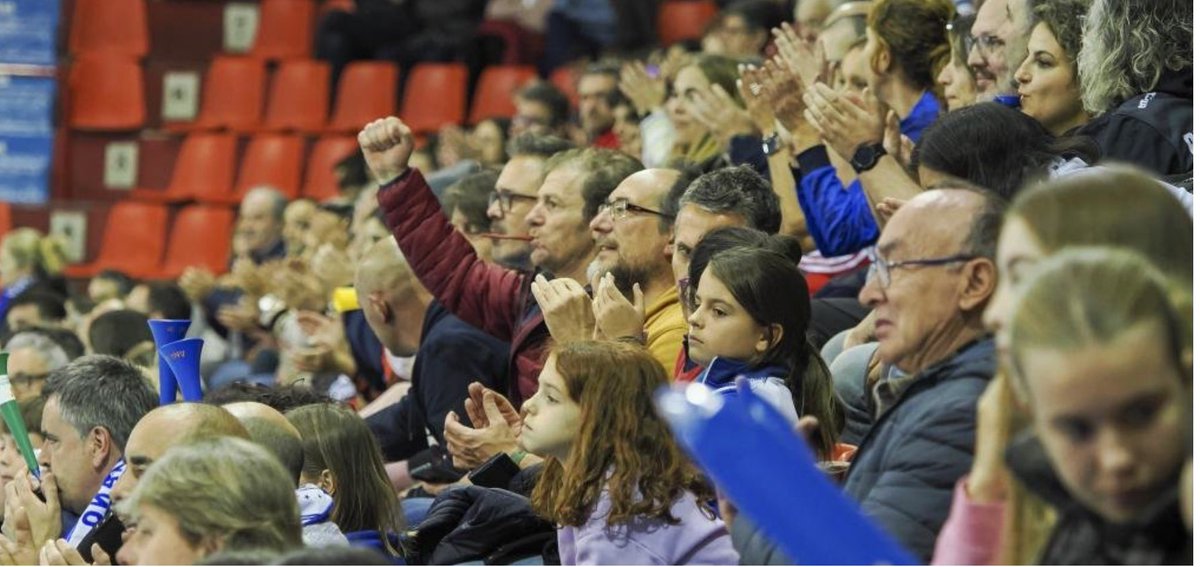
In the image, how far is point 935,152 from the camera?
3.27 metres

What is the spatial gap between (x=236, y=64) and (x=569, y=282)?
708cm

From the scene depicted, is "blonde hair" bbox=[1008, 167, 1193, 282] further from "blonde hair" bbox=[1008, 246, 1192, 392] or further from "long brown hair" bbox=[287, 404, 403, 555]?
"long brown hair" bbox=[287, 404, 403, 555]

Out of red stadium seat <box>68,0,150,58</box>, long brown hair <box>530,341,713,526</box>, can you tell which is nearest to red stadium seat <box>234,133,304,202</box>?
red stadium seat <box>68,0,150,58</box>

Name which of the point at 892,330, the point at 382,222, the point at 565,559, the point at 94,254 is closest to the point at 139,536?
the point at 565,559

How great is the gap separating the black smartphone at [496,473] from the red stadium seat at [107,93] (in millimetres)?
7451

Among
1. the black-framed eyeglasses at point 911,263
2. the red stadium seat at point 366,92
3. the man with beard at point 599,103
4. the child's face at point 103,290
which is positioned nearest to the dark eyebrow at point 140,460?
the black-framed eyeglasses at point 911,263

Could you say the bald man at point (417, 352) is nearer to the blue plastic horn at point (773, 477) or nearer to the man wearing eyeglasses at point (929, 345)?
the man wearing eyeglasses at point (929, 345)

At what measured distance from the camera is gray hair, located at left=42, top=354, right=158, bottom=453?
4.06m

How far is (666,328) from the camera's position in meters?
4.01

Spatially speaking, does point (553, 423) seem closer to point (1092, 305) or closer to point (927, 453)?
point (927, 453)

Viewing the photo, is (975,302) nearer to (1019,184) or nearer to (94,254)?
(1019,184)

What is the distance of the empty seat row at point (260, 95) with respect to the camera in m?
10.3

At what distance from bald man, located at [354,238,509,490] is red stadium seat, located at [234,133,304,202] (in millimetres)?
5172

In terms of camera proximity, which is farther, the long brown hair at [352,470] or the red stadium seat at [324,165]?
the red stadium seat at [324,165]
